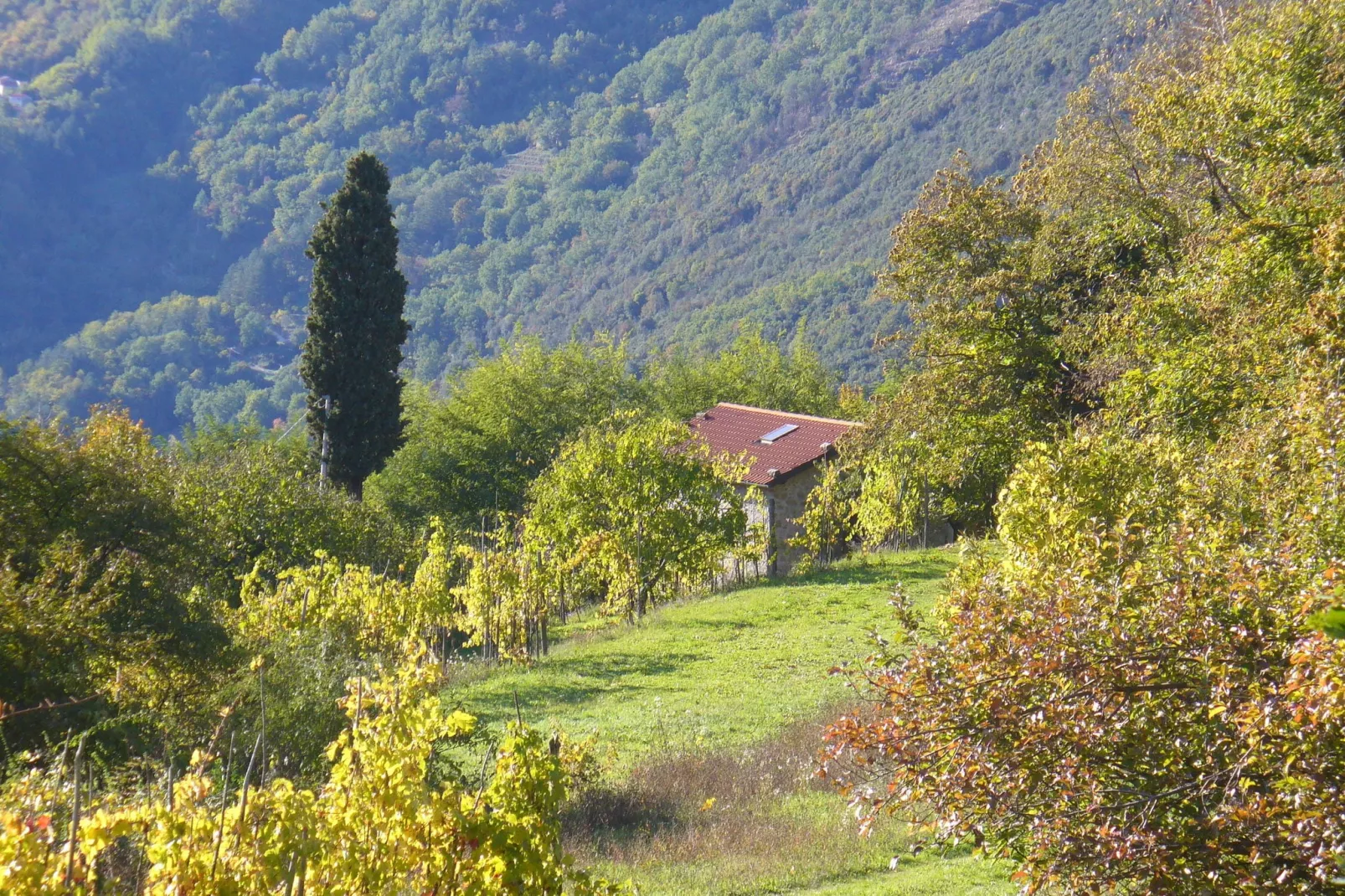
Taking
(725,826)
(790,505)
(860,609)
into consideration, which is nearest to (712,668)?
(860,609)

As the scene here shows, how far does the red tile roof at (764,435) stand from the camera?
31250 millimetres

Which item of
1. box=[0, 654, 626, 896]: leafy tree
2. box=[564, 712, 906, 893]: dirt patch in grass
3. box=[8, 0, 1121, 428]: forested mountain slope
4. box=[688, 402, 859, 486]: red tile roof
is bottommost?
box=[564, 712, 906, 893]: dirt patch in grass

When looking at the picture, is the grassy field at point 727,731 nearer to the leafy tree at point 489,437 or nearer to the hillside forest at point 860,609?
the hillside forest at point 860,609

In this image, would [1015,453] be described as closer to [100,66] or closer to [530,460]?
[530,460]

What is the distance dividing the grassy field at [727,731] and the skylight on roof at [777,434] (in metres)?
11.0

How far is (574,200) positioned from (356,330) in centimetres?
13155

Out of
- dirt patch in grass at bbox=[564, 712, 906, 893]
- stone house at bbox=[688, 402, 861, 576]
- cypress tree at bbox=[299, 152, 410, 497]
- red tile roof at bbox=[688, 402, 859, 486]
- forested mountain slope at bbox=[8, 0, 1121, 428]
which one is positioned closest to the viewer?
dirt patch in grass at bbox=[564, 712, 906, 893]

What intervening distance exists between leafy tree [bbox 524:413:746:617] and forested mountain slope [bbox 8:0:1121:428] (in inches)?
2237

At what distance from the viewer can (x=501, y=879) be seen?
4172mm

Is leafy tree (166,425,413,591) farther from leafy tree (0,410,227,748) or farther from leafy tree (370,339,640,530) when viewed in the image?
leafy tree (370,339,640,530)

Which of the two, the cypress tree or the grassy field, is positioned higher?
the cypress tree

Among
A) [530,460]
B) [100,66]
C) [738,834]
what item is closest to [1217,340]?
[738,834]

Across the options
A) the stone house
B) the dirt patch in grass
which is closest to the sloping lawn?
the dirt patch in grass

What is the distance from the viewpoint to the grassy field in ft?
26.1
